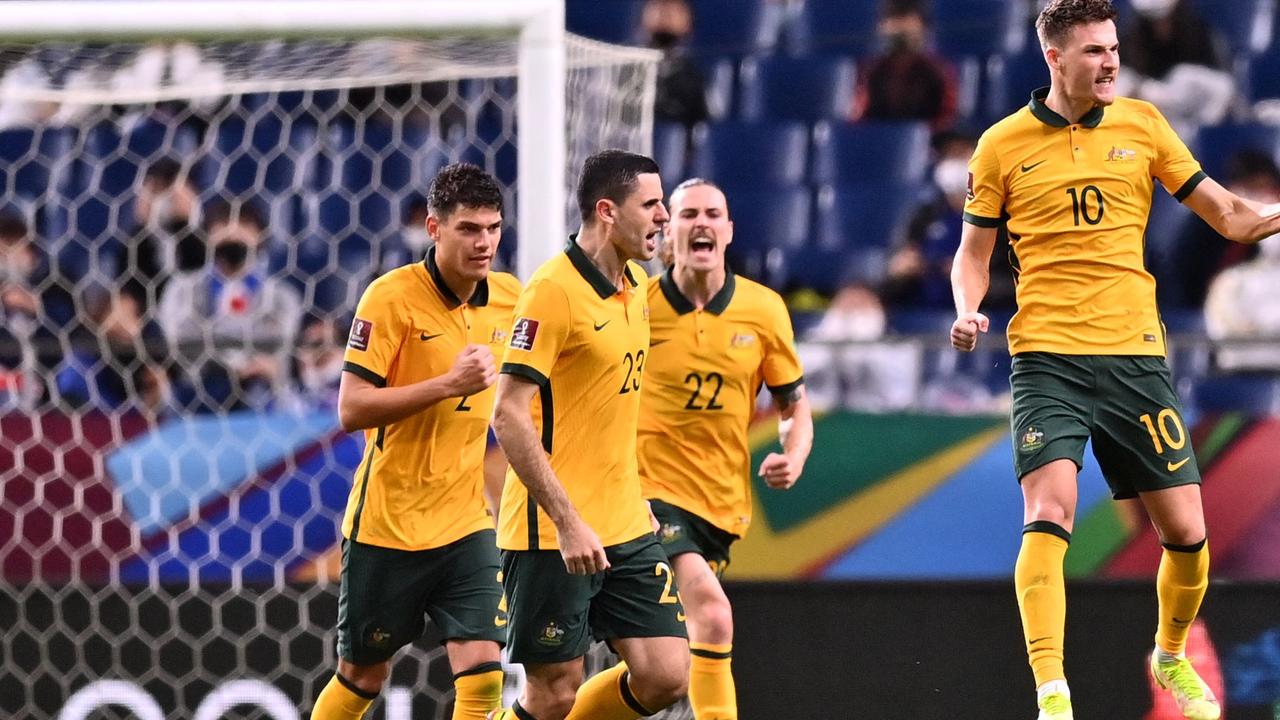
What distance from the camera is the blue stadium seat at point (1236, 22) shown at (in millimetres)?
9570

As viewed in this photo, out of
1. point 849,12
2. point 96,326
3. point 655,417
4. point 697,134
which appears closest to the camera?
point 655,417

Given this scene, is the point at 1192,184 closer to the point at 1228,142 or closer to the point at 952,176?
the point at 952,176

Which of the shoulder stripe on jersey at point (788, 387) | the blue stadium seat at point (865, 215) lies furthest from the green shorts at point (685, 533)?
the blue stadium seat at point (865, 215)

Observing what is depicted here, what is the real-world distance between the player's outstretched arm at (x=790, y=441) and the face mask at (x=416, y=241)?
2864 millimetres

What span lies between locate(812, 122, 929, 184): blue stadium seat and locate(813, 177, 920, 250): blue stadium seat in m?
0.14

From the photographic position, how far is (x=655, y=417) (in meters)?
5.93

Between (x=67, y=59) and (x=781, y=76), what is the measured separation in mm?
4371

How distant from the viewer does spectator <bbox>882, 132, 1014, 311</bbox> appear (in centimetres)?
834

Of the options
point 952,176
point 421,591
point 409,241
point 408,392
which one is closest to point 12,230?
point 409,241

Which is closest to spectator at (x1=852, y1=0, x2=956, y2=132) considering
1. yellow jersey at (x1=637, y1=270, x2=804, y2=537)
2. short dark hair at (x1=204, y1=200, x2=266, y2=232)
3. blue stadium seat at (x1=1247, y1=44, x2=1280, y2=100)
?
blue stadium seat at (x1=1247, y1=44, x2=1280, y2=100)

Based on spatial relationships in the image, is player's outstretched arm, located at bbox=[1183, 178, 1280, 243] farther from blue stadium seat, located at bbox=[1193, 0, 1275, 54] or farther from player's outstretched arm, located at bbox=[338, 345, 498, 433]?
blue stadium seat, located at bbox=[1193, 0, 1275, 54]

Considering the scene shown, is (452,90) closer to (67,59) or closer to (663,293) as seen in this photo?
(67,59)

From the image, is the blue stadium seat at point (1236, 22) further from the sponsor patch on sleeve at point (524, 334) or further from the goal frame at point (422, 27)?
the sponsor patch on sleeve at point (524, 334)

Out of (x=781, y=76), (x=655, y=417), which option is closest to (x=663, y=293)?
(x=655, y=417)
